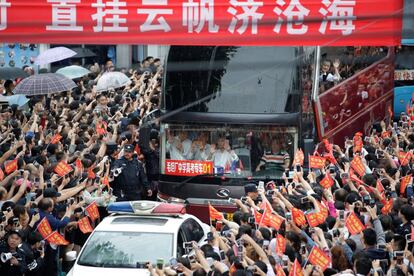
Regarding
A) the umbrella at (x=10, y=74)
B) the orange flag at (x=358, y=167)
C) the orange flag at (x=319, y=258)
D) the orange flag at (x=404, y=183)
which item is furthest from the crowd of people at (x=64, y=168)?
the orange flag at (x=404, y=183)

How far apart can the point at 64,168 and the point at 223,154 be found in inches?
108

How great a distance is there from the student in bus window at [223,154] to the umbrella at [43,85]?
5099 mm

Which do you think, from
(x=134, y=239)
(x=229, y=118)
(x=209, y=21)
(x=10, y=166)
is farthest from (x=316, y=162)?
(x=209, y=21)

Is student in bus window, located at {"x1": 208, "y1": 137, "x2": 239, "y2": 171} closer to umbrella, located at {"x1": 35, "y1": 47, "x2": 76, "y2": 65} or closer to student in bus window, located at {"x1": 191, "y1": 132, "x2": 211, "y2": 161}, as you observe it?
student in bus window, located at {"x1": 191, "y1": 132, "x2": 211, "y2": 161}

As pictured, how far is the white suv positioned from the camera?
11.5 m

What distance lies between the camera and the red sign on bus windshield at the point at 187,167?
15875 millimetres

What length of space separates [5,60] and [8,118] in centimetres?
1050

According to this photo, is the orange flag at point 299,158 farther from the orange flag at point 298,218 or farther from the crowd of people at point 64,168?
the orange flag at point 298,218

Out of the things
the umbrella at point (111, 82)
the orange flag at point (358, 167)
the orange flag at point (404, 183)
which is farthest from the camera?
the umbrella at point (111, 82)

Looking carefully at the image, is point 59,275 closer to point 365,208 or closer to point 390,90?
point 365,208

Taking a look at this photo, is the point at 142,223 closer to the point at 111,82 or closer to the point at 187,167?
the point at 187,167

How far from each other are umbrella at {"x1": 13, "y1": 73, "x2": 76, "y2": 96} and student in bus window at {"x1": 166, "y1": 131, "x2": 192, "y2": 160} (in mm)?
4415

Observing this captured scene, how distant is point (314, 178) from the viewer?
1398 cm

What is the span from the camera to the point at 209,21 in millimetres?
9930
